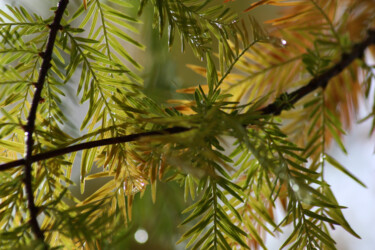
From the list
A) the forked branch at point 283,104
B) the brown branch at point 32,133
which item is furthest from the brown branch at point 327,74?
the brown branch at point 32,133

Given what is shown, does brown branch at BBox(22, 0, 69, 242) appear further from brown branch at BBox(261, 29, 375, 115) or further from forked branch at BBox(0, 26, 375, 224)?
brown branch at BBox(261, 29, 375, 115)

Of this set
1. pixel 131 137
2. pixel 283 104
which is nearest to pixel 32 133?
pixel 131 137

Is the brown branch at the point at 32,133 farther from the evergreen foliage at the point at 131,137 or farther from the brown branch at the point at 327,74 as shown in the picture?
the brown branch at the point at 327,74

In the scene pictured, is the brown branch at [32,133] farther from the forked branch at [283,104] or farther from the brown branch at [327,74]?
the brown branch at [327,74]

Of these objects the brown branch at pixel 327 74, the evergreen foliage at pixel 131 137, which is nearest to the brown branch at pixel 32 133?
the evergreen foliage at pixel 131 137

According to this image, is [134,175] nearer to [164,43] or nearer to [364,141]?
[164,43]

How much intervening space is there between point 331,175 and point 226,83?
0.92 feet

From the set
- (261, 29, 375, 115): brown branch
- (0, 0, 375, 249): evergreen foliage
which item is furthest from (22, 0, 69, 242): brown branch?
(261, 29, 375, 115): brown branch

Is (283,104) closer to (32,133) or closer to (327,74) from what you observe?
(327,74)

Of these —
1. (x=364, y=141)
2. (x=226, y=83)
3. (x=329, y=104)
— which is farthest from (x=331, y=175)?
(x=226, y=83)

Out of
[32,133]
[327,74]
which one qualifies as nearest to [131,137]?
[32,133]

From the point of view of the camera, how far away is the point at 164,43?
0.42 m

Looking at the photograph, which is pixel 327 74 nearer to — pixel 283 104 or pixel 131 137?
pixel 283 104

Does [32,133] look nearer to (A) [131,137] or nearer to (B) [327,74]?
(A) [131,137]
